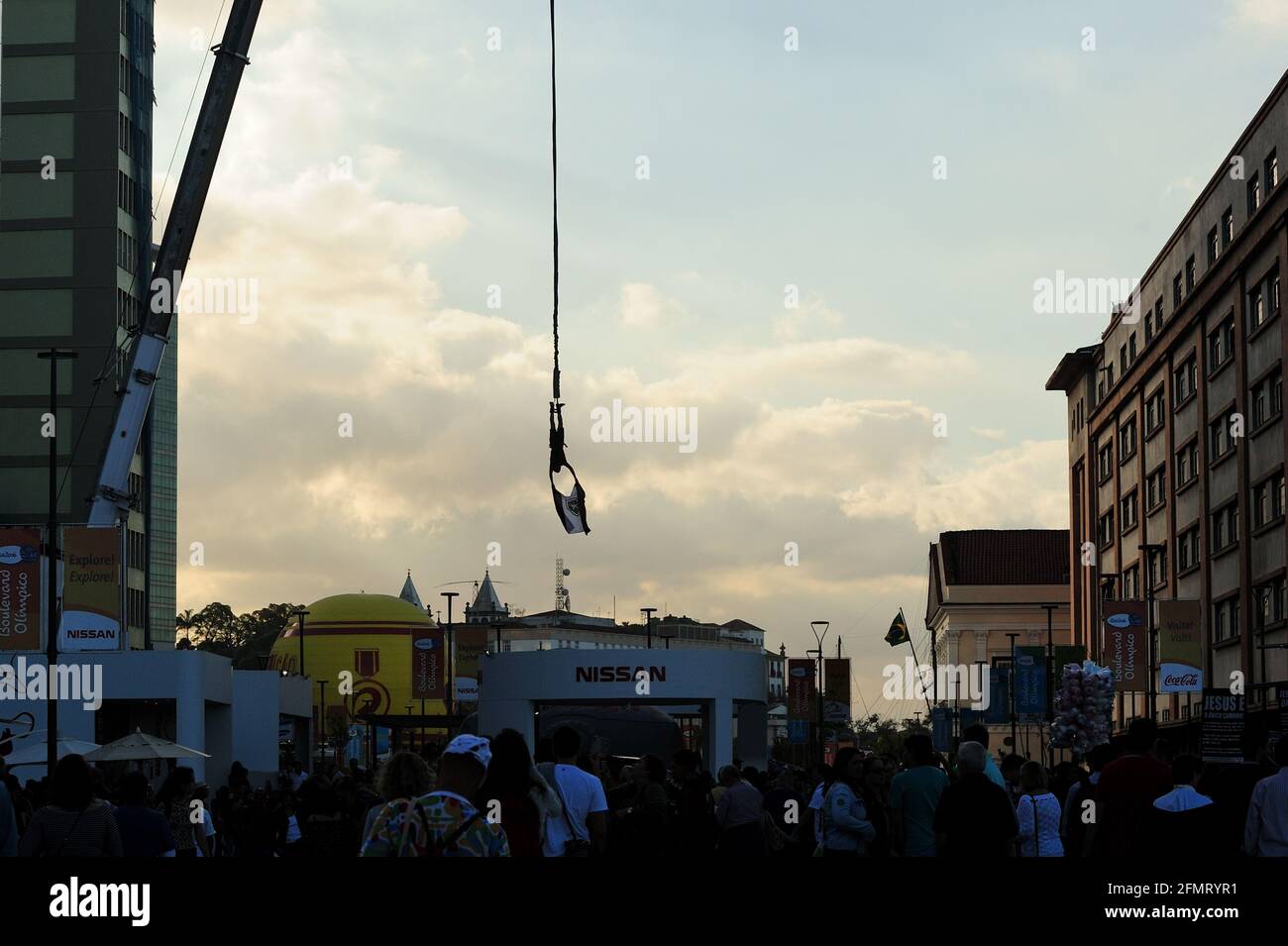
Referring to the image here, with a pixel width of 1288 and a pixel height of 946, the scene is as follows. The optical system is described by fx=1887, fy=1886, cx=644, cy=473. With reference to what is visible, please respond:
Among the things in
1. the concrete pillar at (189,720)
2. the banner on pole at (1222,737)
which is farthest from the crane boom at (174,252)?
the banner on pole at (1222,737)

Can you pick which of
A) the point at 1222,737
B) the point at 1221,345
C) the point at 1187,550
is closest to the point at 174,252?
the point at 1222,737

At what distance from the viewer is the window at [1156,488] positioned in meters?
78.8

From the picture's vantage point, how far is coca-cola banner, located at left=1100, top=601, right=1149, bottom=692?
57.6 meters

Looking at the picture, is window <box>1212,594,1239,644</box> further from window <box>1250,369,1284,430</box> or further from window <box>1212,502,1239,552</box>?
window <box>1250,369,1284,430</box>

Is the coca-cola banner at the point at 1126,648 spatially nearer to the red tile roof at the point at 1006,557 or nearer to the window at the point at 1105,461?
the window at the point at 1105,461

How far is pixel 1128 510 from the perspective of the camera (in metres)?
87.4

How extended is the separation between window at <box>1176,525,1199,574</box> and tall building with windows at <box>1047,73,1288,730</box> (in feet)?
0.25

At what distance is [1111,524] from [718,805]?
75.9m

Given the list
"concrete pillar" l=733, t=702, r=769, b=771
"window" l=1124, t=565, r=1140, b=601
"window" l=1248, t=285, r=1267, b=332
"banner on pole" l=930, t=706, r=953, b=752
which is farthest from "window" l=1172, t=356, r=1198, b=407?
"concrete pillar" l=733, t=702, r=769, b=771

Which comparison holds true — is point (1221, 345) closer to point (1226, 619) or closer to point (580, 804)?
point (1226, 619)

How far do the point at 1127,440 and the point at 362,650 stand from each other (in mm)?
56844
